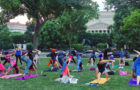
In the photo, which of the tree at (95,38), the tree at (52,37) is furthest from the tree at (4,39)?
the tree at (95,38)

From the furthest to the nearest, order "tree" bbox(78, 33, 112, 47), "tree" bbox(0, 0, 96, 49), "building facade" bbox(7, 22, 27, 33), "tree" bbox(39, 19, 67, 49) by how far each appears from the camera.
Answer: "building facade" bbox(7, 22, 27, 33) < "tree" bbox(78, 33, 112, 47) < "tree" bbox(39, 19, 67, 49) < "tree" bbox(0, 0, 96, 49)

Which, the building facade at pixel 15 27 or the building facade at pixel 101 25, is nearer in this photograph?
the building facade at pixel 101 25

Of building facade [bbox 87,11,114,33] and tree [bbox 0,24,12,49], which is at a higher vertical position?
building facade [bbox 87,11,114,33]

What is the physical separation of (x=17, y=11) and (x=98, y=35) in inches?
1682

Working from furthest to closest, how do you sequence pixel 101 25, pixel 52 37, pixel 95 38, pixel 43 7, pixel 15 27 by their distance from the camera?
pixel 15 27 → pixel 101 25 → pixel 95 38 → pixel 52 37 → pixel 43 7

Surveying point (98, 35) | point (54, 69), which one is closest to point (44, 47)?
point (98, 35)

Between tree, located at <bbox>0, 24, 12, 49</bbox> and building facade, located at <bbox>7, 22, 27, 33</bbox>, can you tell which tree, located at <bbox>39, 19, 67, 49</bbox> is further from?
A: building facade, located at <bbox>7, 22, 27, 33</bbox>

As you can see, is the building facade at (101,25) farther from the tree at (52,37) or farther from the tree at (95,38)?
the tree at (52,37)

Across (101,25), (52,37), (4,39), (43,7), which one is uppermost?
(43,7)

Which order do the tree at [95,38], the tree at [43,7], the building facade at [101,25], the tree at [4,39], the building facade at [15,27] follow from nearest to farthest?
the tree at [43,7]
the tree at [4,39]
the tree at [95,38]
the building facade at [101,25]
the building facade at [15,27]

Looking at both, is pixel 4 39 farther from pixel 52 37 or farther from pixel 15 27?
pixel 15 27

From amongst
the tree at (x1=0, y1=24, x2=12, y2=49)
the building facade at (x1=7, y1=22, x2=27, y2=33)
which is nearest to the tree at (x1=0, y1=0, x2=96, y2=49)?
the tree at (x1=0, y1=24, x2=12, y2=49)

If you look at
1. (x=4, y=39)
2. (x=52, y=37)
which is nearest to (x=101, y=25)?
(x=52, y=37)

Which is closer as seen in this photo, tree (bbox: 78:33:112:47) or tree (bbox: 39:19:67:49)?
A: tree (bbox: 39:19:67:49)
